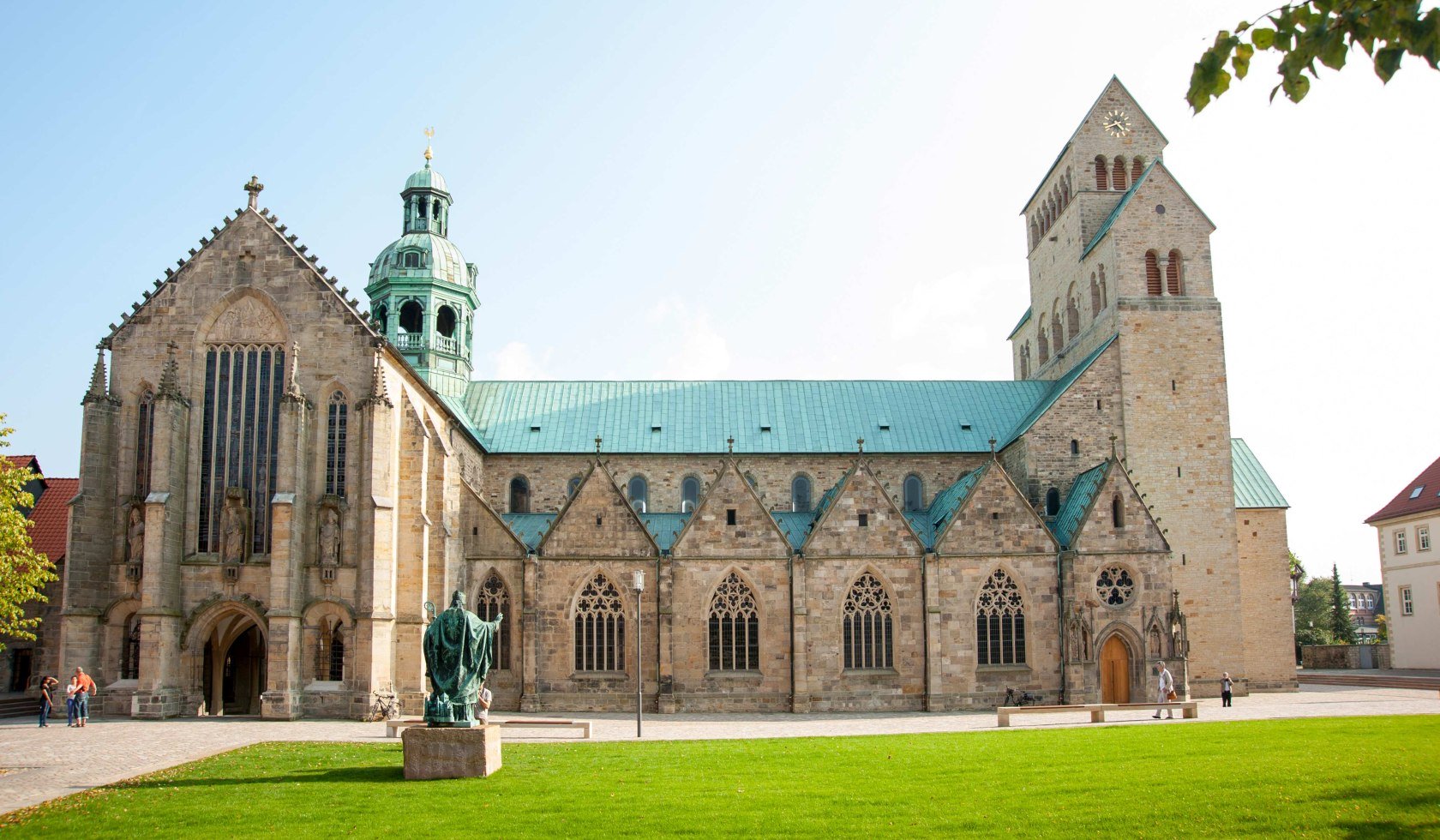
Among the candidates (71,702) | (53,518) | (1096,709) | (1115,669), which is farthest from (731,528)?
(53,518)

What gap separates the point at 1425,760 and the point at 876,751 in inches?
406

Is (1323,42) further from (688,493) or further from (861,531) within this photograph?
(688,493)

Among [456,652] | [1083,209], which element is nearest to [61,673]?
[456,652]

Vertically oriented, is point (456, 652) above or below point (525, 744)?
above

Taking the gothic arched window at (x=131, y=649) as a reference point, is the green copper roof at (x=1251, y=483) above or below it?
above

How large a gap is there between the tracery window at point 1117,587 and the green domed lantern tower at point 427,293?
2844cm

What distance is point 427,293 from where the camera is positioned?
49719mm

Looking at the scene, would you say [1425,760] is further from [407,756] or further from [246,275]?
[246,275]

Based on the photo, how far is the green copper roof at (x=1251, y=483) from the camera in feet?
156

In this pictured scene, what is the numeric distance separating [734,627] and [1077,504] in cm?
1393

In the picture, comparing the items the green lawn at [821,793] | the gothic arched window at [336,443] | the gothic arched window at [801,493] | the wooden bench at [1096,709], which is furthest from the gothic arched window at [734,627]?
the green lawn at [821,793]

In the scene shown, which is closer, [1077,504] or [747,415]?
[1077,504]

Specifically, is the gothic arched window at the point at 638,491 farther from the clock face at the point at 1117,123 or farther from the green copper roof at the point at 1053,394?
the clock face at the point at 1117,123

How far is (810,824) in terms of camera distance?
629 inches
